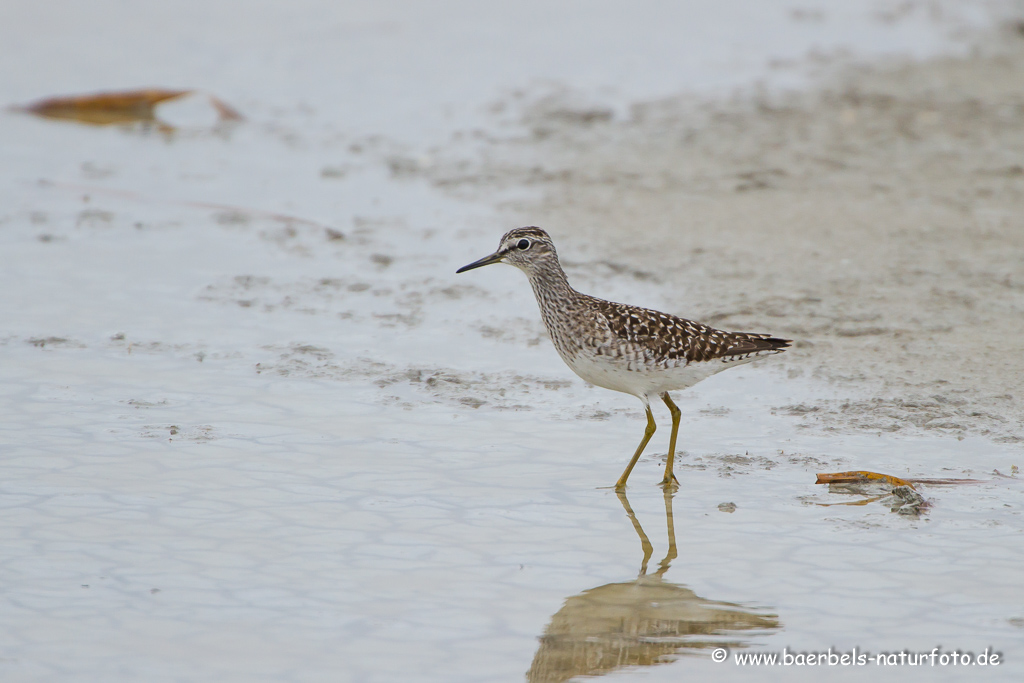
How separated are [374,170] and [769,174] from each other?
3.89 m

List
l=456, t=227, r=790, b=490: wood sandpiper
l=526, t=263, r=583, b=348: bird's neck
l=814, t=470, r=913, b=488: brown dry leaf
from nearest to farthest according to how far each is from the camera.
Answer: l=814, t=470, r=913, b=488: brown dry leaf
l=456, t=227, r=790, b=490: wood sandpiper
l=526, t=263, r=583, b=348: bird's neck

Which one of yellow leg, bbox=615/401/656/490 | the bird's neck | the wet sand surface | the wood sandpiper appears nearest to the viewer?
yellow leg, bbox=615/401/656/490

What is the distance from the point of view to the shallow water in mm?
5148

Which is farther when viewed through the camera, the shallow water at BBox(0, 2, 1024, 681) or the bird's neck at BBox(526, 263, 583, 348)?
the bird's neck at BBox(526, 263, 583, 348)

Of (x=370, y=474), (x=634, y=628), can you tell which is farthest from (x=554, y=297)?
(x=634, y=628)

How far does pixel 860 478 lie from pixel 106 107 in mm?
9770

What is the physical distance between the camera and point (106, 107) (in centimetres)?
1327

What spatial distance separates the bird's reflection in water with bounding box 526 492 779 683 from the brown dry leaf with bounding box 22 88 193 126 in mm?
9622

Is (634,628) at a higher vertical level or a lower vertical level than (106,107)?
lower

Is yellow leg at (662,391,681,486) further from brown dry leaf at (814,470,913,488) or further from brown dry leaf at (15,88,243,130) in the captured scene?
brown dry leaf at (15,88,243,130)

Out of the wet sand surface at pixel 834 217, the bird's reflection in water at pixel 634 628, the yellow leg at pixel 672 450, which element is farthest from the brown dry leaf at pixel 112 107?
the bird's reflection in water at pixel 634 628

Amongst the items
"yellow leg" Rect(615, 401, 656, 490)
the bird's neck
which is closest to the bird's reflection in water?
"yellow leg" Rect(615, 401, 656, 490)

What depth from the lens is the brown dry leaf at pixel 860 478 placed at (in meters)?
6.49

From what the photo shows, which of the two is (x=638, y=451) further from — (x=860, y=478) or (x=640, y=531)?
(x=860, y=478)
